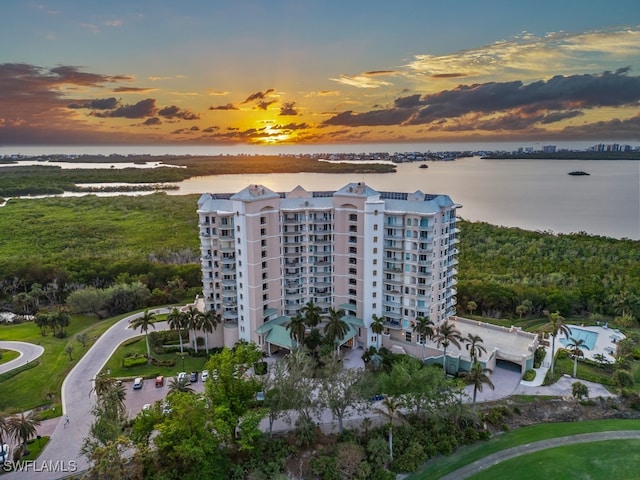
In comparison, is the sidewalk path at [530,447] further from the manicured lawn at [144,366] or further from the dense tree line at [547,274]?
the manicured lawn at [144,366]

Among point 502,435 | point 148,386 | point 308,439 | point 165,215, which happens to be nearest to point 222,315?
point 148,386

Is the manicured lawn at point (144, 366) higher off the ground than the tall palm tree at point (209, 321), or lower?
lower

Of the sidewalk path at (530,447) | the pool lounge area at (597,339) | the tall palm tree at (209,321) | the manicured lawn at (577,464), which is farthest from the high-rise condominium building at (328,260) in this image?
the manicured lawn at (577,464)

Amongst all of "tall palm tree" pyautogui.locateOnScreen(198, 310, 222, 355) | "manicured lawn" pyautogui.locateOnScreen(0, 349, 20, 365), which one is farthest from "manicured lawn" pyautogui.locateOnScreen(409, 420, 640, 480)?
"manicured lawn" pyautogui.locateOnScreen(0, 349, 20, 365)

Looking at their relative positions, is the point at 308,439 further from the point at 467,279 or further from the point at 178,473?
the point at 467,279

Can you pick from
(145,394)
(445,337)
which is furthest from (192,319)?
(445,337)

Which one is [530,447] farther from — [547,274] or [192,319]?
[547,274]
